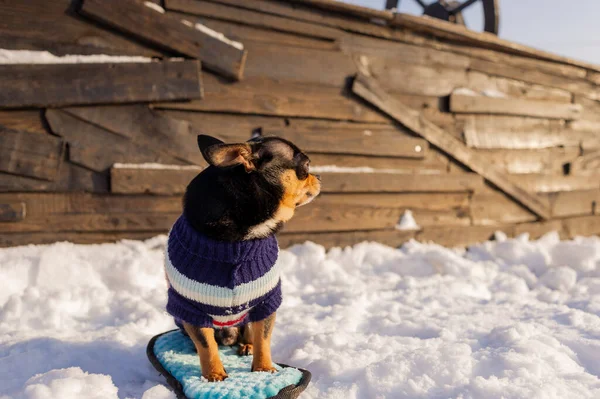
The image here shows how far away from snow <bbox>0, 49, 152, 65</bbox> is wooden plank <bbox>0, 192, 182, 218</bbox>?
3.64 ft

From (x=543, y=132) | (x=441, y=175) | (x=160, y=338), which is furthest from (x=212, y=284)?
(x=543, y=132)

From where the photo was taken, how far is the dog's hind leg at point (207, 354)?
2219 millimetres

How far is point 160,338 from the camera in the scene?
2.69 metres

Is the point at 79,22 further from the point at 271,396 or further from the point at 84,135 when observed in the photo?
the point at 271,396

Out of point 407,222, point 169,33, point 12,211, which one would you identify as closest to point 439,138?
point 407,222

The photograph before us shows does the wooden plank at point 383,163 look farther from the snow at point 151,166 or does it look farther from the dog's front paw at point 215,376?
the dog's front paw at point 215,376

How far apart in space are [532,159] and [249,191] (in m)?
5.58

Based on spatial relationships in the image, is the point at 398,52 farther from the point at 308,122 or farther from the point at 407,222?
the point at 407,222

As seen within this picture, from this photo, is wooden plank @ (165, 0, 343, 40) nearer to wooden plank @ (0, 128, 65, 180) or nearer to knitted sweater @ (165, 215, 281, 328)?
wooden plank @ (0, 128, 65, 180)

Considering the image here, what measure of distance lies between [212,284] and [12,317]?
6.41 ft

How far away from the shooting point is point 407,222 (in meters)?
5.64

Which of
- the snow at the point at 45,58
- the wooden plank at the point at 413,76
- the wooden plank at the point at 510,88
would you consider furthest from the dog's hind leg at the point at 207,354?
the wooden plank at the point at 510,88

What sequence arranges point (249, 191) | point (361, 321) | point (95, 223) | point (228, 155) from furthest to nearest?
1. point (95, 223)
2. point (361, 321)
3. point (249, 191)
4. point (228, 155)

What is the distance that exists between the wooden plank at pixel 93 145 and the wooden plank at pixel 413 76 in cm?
264
